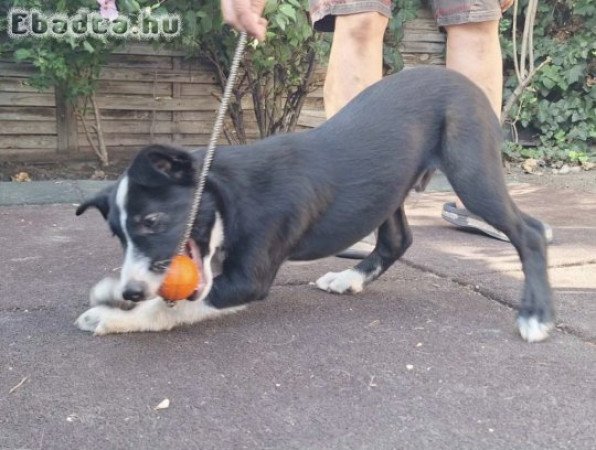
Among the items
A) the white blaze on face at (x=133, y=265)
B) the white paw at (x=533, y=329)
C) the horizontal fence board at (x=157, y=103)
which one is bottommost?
the white paw at (x=533, y=329)

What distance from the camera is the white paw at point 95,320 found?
7.29ft

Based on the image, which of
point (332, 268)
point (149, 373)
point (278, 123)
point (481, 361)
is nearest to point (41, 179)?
point (278, 123)

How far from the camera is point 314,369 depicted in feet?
6.57

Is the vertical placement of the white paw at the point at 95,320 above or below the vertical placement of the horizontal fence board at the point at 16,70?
below

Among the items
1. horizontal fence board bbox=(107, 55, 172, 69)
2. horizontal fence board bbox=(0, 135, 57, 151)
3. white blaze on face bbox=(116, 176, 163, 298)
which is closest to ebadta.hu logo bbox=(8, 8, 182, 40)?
horizontal fence board bbox=(107, 55, 172, 69)

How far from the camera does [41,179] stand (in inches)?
208

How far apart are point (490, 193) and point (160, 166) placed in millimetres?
1076

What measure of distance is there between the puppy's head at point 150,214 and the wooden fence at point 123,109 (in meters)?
3.54

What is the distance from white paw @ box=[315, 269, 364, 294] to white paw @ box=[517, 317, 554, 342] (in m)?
0.67

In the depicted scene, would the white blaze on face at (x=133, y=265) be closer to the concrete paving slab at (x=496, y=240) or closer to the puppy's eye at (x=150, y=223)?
the puppy's eye at (x=150, y=223)

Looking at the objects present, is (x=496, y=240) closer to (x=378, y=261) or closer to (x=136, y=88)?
(x=378, y=261)

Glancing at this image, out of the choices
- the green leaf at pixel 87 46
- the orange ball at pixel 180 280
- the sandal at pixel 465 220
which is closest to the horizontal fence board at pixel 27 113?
the green leaf at pixel 87 46

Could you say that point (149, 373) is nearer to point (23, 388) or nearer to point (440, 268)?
point (23, 388)

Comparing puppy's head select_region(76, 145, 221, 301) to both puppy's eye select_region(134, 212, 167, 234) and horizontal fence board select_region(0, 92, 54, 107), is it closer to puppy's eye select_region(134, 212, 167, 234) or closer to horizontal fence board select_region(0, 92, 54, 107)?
puppy's eye select_region(134, 212, 167, 234)
